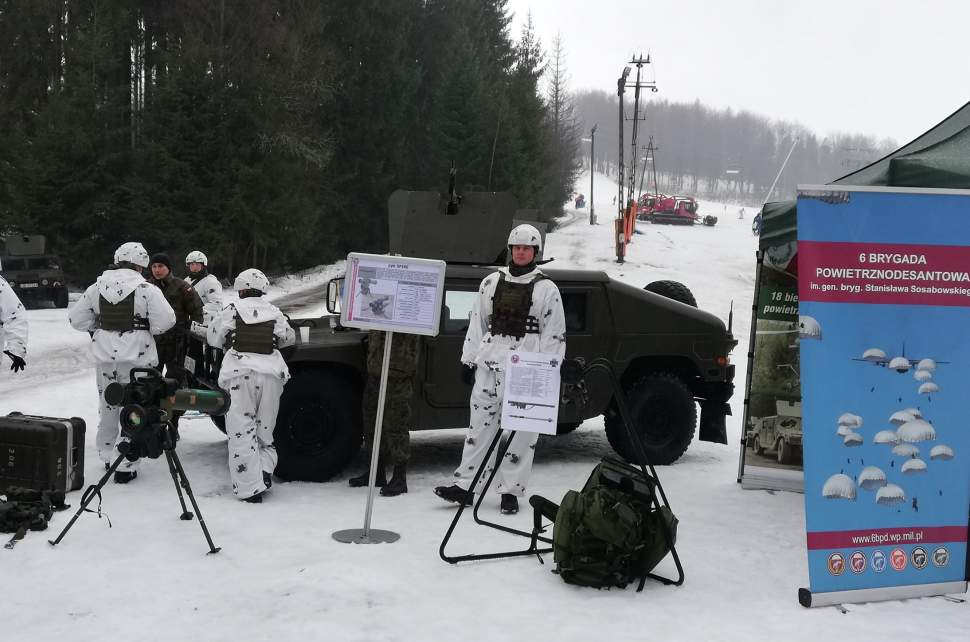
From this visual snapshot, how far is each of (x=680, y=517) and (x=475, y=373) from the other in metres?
1.86

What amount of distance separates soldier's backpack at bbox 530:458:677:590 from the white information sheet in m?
0.57

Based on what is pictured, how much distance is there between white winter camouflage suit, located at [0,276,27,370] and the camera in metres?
7.16

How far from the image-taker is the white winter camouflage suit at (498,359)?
22.3 ft

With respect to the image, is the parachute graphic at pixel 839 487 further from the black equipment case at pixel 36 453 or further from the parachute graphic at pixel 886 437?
the black equipment case at pixel 36 453

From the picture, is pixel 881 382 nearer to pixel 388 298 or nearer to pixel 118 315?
pixel 388 298

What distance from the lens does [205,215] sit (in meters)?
29.2

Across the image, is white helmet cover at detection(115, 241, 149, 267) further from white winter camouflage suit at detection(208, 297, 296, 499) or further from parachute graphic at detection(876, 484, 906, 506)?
parachute graphic at detection(876, 484, 906, 506)

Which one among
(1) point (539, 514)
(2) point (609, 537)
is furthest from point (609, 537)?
(1) point (539, 514)

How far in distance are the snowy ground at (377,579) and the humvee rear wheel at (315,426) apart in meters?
0.17

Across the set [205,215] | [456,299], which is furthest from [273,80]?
[456,299]

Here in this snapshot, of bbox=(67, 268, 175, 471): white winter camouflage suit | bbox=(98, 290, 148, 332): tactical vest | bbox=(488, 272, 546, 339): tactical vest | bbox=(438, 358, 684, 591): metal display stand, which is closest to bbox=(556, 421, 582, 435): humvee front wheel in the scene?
bbox=(488, 272, 546, 339): tactical vest

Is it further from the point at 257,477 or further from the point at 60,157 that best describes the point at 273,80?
the point at 257,477

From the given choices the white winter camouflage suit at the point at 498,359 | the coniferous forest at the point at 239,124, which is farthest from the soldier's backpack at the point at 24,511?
the coniferous forest at the point at 239,124

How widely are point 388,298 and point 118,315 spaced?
2.39m
